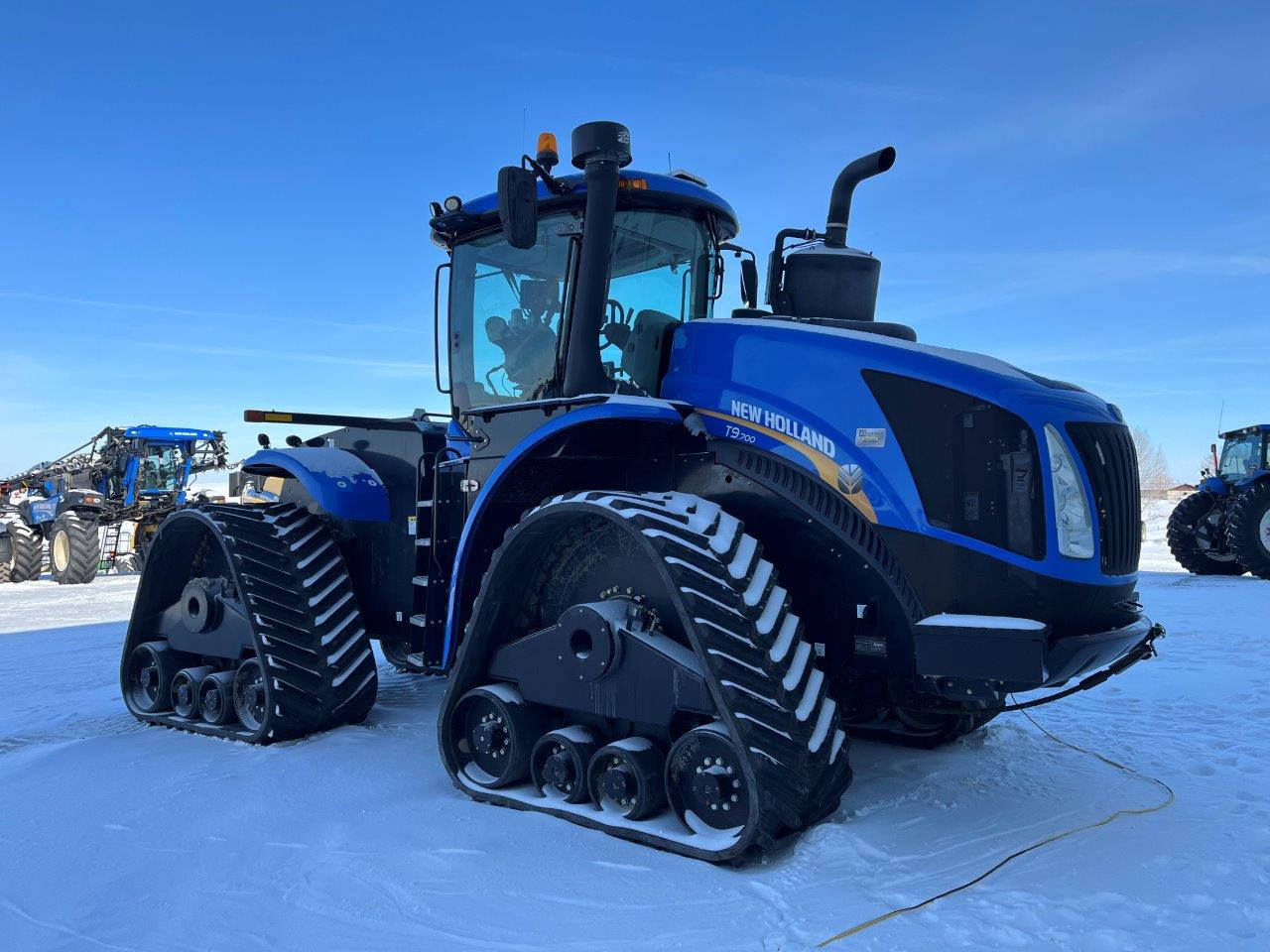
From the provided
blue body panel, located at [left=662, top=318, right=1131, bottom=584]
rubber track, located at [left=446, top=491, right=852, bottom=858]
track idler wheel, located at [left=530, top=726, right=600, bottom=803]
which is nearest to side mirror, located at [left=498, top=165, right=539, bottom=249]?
blue body panel, located at [left=662, top=318, right=1131, bottom=584]

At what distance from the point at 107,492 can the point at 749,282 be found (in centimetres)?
2070

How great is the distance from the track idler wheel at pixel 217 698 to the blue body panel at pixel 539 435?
1.76 metres

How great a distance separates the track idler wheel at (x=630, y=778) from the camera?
3594mm

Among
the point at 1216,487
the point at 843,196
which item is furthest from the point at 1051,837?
the point at 1216,487

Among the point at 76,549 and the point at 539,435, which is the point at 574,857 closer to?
the point at 539,435

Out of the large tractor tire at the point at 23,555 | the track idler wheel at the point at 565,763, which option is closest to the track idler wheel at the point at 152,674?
the track idler wheel at the point at 565,763

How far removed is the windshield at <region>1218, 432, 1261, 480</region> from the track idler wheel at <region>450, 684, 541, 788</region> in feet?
59.9

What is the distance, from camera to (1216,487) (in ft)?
59.0

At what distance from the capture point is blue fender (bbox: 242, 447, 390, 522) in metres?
5.92

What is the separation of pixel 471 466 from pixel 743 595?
1939 millimetres

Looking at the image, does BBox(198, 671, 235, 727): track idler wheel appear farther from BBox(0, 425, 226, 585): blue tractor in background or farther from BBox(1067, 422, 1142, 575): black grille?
BBox(0, 425, 226, 585): blue tractor in background

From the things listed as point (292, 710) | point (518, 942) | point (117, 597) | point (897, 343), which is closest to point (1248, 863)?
point (897, 343)

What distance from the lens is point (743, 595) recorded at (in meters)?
3.47

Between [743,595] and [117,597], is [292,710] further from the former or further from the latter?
[117,597]
